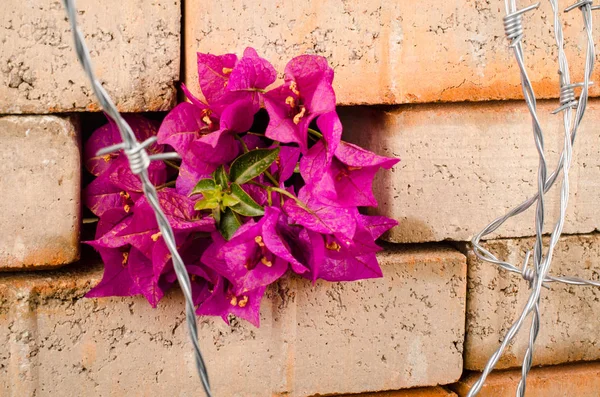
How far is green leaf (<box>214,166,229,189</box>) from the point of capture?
1.17 m

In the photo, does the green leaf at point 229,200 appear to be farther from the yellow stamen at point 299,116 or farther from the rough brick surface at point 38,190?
the rough brick surface at point 38,190

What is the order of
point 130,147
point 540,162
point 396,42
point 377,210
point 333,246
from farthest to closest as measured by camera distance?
point 377,210 → point 396,42 → point 333,246 → point 540,162 → point 130,147

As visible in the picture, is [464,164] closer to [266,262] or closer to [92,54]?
[266,262]

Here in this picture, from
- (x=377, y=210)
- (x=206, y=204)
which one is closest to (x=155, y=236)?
(x=206, y=204)

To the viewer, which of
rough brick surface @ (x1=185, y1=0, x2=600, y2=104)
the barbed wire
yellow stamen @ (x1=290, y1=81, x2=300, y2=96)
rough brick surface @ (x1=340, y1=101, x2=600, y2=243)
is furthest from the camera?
rough brick surface @ (x1=340, y1=101, x2=600, y2=243)

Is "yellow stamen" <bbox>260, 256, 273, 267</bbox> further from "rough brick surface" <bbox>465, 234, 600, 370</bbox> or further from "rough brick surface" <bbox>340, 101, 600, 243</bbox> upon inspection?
"rough brick surface" <bbox>465, 234, 600, 370</bbox>

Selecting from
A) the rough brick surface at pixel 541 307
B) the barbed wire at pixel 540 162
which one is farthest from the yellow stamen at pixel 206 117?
the rough brick surface at pixel 541 307

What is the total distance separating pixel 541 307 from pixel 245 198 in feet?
2.40

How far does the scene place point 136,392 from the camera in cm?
132

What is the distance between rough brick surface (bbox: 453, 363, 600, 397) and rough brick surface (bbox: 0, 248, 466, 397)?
0.10 metres

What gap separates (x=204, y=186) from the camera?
3.81ft

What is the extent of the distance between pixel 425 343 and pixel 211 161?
608mm

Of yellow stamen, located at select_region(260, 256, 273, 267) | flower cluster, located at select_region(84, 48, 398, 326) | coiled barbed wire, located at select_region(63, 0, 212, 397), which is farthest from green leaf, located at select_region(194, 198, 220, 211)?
coiled barbed wire, located at select_region(63, 0, 212, 397)

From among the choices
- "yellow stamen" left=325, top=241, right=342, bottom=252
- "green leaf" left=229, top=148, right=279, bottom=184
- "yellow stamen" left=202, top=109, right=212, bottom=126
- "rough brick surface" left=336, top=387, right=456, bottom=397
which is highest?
"yellow stamen" left=202, top=109, right=212, bottom=126
